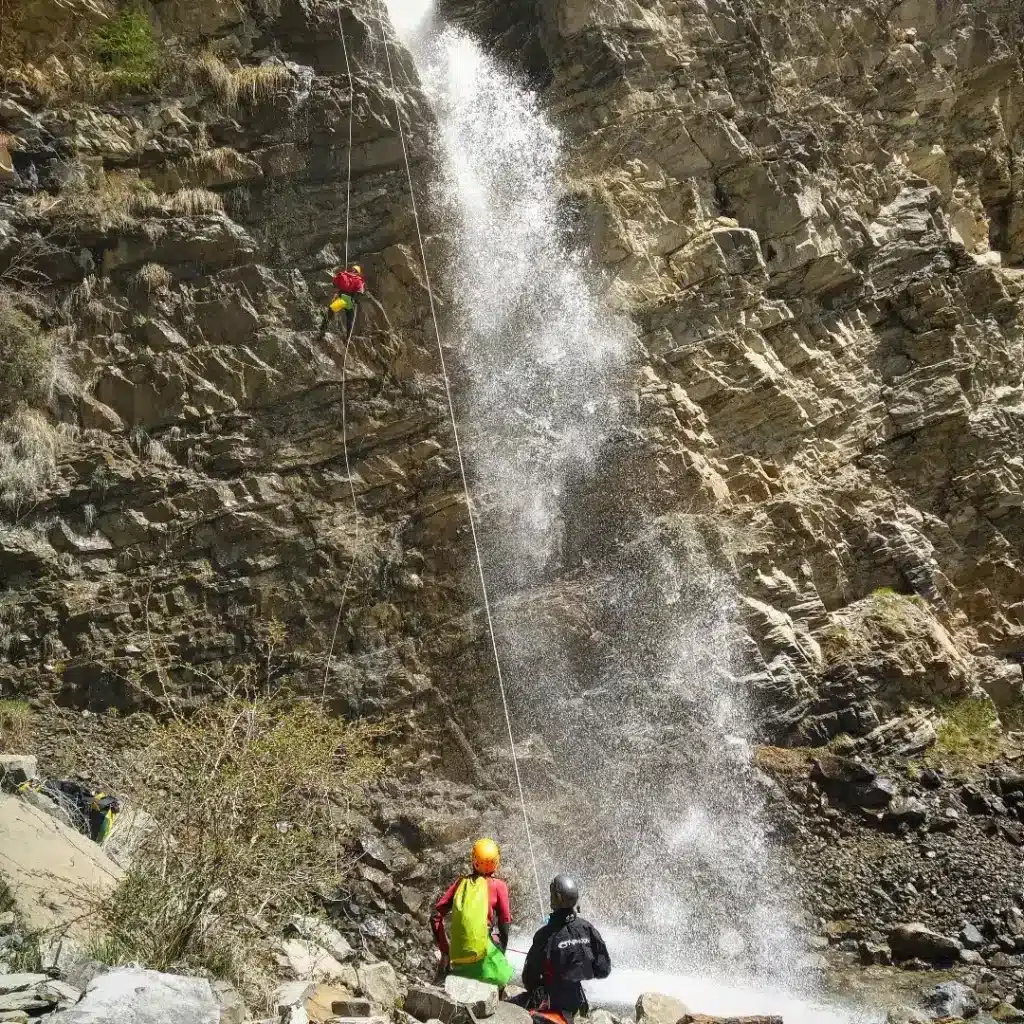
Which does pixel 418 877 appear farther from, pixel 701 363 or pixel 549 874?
pixel 701 363

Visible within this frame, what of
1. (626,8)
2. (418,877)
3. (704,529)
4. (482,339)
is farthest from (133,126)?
(418,877)

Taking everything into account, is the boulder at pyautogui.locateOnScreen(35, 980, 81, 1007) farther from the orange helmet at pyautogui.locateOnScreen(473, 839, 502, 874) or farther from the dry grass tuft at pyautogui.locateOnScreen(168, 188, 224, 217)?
the dry grass tuft at pyautogui.locateOnScreen(168, 188, 224, 217)

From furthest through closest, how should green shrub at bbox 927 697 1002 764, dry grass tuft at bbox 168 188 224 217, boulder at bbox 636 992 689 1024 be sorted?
dry grass tuft at bbox 168 188 224 217
green shrub at bbox 927 697 1002 764
boulder at bbox 636 992 689 1024

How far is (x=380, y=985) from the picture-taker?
738cm

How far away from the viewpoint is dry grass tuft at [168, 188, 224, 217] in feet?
45.1

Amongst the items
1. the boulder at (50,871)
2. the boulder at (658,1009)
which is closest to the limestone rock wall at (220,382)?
the boulder at (50,871)

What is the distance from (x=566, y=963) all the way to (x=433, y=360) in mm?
9770

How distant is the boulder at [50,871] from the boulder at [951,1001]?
7259 mm

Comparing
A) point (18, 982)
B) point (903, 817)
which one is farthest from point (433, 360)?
point (18, 982)

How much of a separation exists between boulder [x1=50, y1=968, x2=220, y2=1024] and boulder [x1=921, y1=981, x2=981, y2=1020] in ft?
22.9

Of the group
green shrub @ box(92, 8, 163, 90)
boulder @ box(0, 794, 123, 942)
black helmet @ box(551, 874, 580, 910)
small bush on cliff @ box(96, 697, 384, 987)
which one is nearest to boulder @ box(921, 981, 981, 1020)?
black helmet @ box(551, 874, 580, 910)

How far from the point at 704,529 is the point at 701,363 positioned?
2.66 metres

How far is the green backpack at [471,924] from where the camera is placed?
5887 millimetres

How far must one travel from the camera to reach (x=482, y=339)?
14047 millimetres
